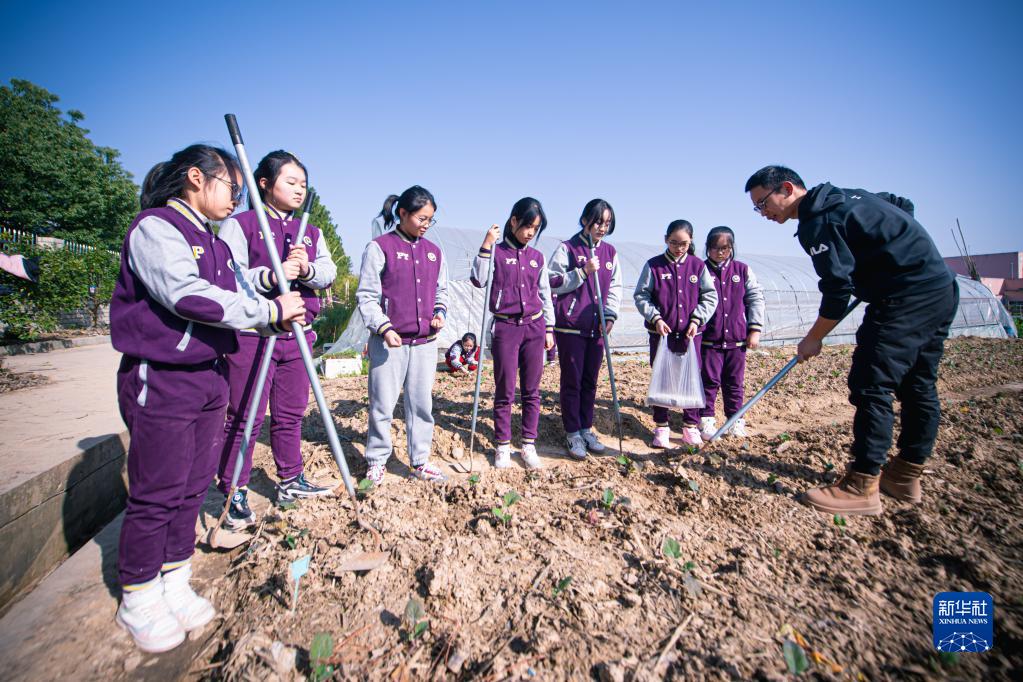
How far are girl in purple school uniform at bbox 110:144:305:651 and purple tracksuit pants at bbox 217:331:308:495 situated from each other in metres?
0.66

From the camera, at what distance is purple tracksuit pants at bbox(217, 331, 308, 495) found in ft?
9.60

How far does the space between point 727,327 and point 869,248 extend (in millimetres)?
1938

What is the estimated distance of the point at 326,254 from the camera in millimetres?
3340

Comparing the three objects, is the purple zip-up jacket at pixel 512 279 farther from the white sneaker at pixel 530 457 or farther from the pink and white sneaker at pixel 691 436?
the pink and white sneaker at pixel 691 436

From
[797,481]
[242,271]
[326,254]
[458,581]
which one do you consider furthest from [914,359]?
[242,271]

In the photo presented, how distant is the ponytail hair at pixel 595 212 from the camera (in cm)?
436

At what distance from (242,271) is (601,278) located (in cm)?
309

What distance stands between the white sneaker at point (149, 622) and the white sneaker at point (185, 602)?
0.24 ft

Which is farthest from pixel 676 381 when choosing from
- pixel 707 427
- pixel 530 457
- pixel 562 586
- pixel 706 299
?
pixel 562 586

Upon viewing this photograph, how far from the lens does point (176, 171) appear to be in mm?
2180

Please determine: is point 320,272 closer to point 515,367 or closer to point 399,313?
point 399,313

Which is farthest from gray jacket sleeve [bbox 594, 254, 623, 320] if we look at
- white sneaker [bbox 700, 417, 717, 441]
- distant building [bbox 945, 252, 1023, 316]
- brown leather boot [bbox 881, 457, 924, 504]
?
distant building [bbox 945, 252, 1023, 316]

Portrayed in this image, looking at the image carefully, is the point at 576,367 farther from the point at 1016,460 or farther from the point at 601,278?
the point at 1016,460

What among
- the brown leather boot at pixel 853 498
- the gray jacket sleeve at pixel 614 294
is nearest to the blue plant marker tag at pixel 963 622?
the brown leather boot at pixel 853 498
